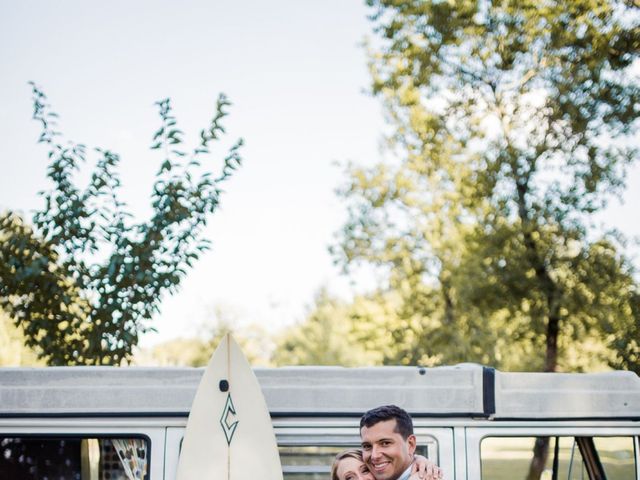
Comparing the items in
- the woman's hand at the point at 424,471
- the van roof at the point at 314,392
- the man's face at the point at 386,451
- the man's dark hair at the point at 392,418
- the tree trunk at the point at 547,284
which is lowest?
the woman's hand at the point at 424,471

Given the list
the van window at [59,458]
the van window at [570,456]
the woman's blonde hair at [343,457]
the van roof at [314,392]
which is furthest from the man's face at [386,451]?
the van window at [59,458]

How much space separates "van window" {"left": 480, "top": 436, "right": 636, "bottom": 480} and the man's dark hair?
2.61 feet

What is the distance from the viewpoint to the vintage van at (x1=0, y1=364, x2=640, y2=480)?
16.1ft

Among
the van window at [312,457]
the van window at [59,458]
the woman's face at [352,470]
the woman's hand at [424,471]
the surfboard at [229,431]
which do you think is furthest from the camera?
the van window at [59,458]

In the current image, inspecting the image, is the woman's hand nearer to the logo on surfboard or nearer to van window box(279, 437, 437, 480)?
van window box(279, 437, 437, 480)

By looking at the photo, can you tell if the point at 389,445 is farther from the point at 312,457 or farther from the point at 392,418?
the point at 312,457

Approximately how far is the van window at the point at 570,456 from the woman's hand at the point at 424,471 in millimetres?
731

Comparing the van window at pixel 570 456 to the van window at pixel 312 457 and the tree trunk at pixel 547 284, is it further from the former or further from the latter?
the tree trunk at pixel 547 284

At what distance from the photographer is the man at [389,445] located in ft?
14.2

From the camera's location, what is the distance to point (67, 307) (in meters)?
8.01

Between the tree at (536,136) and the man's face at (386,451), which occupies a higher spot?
the tree at (536,136)

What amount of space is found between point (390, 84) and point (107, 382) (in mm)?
11305

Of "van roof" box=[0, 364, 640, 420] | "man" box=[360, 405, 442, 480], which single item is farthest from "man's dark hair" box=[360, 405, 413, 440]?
"van roof" box=[0, 364, 640, 420]

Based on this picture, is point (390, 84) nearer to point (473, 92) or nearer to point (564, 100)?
point (473, 92)
